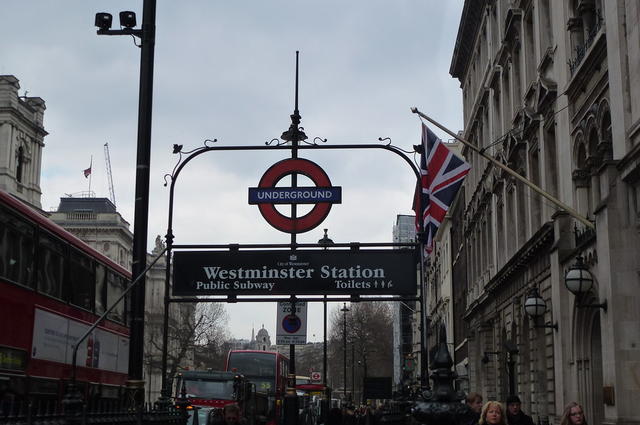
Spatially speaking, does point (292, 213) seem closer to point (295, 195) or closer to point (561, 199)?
point (295, 195)

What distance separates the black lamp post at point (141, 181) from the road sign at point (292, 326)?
7160 millimetres

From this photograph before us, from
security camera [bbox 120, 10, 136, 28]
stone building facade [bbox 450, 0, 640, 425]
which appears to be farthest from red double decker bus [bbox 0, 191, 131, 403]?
stone building facade [bbox 450, 0, 640, 425]

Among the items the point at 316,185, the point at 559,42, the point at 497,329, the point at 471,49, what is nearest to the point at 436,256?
the point at 471,49

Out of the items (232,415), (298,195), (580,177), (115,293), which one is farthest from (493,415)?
(115,293)

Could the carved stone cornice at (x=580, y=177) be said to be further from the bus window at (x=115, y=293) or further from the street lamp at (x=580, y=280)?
the bus window at (x=115, y=293)

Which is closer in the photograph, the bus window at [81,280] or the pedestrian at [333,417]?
the bus window at [81,280]

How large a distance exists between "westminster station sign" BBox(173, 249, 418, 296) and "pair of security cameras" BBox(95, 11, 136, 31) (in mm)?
5497

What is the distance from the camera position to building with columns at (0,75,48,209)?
272ft

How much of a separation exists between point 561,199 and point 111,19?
524 inches

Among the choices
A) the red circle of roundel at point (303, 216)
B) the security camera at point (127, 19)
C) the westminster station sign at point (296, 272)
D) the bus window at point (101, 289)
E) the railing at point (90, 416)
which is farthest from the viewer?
the bus window at point (101, 289)

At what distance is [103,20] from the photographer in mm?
12781

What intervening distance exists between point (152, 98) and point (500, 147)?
21.8m

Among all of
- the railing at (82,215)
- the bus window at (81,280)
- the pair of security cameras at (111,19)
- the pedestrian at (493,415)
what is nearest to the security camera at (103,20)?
the pair of security cameras at (111,19)

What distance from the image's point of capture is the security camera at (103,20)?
12789mm
